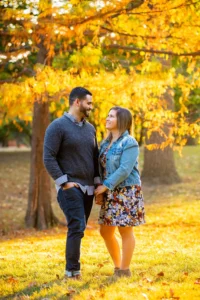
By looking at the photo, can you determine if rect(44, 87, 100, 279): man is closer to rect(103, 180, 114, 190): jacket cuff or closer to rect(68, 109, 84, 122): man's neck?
rect(68, 109, 84, 122): man's neck

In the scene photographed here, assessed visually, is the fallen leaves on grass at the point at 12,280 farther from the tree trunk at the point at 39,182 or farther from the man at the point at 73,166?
the tree trunk at the point at 39,182

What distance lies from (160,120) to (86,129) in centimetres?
504

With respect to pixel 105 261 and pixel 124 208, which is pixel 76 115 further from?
pixel 105 261

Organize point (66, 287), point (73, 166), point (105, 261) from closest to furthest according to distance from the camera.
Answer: point (66, 287) < point (73, 166) < point (105, 261)

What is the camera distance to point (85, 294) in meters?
5.20

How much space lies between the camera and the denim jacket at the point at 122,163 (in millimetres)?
5645

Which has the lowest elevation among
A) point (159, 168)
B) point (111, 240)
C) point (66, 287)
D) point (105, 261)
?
point (159, 168)

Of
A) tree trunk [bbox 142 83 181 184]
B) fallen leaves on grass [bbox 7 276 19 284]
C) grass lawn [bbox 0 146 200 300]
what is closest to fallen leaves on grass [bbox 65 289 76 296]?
grass lawn [bbox 0 146 200 300]

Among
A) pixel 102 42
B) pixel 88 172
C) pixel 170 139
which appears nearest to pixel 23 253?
pixel 88 172

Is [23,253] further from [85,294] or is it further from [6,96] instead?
[85,294]

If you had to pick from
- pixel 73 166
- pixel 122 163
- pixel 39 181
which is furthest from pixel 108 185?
pixel 39 181

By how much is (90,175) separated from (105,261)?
1611 millimetres

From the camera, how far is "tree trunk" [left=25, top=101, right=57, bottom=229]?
1176 centimetres

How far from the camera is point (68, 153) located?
229 inches
